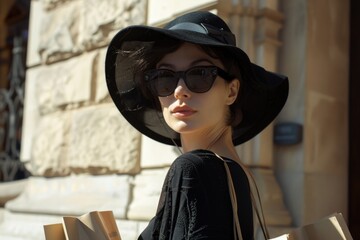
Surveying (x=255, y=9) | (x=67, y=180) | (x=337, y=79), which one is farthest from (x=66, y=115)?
Result: (x=337, y=79)

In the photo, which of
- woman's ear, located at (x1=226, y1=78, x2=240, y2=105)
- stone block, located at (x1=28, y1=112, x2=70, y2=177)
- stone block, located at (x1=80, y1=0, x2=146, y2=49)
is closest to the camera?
woman's ear, located at (x1=226, y1=78, x2=240, y2=105)

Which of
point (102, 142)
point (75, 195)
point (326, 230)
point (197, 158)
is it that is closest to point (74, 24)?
point (102, 142)

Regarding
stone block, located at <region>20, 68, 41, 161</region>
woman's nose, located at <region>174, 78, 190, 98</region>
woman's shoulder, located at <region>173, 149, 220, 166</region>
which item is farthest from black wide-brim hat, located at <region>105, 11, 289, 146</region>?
stone block, located at <region>20, 68, 41, 161</region>

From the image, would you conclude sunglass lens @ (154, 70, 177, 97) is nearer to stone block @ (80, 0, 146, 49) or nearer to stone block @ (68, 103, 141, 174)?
stone block @ (68, 103, 141, 174)

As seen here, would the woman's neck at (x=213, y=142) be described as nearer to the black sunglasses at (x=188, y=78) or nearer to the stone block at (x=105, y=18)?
the black sunglasses at (x=188, y=78)

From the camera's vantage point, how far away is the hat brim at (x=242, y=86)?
1323mm

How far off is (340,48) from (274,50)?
1.45 feet

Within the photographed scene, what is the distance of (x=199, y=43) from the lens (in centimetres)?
125

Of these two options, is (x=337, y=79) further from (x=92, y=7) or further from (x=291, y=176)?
(x=92, y=7)

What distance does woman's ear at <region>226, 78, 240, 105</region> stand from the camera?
1.41m

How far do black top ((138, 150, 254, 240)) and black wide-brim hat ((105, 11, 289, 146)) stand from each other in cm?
30

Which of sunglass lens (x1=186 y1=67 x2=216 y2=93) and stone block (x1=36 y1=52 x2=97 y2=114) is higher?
stone block (x1=36 y1=52 x2=97 y2=114)

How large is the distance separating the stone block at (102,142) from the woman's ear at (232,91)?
179 cm

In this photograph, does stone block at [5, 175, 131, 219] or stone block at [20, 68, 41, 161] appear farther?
stone block at [20, 68, 41, 161]
